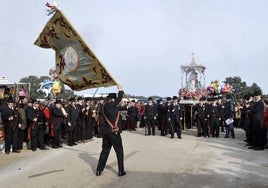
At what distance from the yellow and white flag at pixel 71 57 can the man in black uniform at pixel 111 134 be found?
0.90 metres

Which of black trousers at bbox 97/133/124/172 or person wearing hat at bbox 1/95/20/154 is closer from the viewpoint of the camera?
black trousers at bbox 97/133/124/172

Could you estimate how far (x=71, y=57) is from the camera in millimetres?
10352

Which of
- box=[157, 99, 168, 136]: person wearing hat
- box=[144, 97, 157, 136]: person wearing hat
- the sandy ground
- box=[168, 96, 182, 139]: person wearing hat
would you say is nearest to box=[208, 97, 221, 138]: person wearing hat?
box=[168, 96, 182, 139]: person wearing hat

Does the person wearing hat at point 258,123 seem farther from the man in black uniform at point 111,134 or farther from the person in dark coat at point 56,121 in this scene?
the person in dark coat at point 56,121

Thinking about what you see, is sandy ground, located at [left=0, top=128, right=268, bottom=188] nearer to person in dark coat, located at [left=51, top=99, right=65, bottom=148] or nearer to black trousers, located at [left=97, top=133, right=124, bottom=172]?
black trousers, located at [left=97, top=133, right=124, bottom=172]

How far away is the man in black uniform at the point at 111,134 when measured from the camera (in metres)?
8.30

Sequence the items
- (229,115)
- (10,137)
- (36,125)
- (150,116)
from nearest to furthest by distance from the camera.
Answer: (10,137)
(36,125)
(229,115)
(150,116)

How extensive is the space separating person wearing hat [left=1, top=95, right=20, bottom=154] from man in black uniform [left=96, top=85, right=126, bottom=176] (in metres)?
4.99

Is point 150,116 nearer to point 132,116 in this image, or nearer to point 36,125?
point 132,116

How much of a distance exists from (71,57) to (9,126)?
3.84 m

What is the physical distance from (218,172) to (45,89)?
1707cm

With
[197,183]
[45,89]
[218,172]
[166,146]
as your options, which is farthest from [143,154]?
[45,89]

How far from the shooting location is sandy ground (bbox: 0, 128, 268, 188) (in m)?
7.59

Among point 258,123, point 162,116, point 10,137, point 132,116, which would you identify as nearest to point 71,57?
point 10,137
